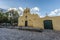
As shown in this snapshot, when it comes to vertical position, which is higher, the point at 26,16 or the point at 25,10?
the point at 25,10

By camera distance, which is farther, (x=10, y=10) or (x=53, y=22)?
(x=10, y=10)

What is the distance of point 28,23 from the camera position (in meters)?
26.6

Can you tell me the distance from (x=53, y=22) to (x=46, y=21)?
58.8 inches

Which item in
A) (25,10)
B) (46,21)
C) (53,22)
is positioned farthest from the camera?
(25,10)

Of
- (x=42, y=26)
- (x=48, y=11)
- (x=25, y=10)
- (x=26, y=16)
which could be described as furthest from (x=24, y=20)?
(x=42, y=26)

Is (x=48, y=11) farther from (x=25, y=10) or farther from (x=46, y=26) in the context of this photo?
(x=25, y=10)

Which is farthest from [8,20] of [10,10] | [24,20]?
[24,20]

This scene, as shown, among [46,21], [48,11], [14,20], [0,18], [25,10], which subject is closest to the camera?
[46,21]

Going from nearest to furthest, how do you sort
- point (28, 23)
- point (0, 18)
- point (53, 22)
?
point (53, 22), point (28, 23), point (0, 18)

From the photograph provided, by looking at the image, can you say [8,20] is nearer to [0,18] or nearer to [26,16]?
[0,18]

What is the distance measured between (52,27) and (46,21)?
1533 millimetres

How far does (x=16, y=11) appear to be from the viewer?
3894 centimetres

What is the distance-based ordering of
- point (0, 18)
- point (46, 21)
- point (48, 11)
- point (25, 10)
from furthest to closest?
point (0, 18), point (25, 10), point (48, 11), point (46, 21)

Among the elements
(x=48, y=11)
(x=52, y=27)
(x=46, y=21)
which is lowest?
(x=52, y=27)
